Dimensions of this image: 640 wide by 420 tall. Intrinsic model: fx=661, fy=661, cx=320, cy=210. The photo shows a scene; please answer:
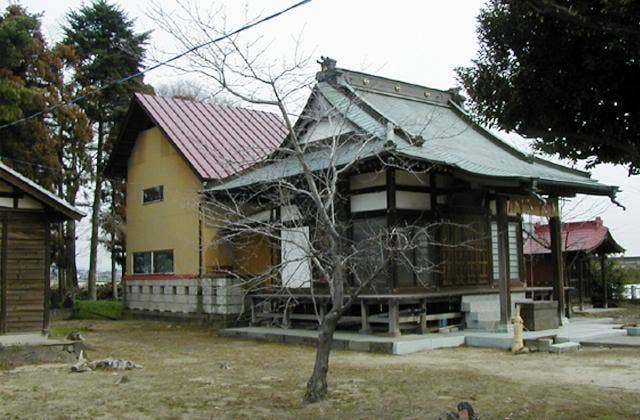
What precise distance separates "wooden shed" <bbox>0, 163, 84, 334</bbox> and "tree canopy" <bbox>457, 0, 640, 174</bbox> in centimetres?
995

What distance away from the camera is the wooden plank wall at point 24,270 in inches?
531

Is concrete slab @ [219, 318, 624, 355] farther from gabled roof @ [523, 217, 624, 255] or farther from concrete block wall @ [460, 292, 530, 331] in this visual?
gabled roof @ [523, 217, 624, 255]

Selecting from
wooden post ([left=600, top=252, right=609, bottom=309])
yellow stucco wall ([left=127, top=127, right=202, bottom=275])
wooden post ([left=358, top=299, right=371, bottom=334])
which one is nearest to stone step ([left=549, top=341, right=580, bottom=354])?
wooden post ([left=358, top=299, right=371, bottom=334])

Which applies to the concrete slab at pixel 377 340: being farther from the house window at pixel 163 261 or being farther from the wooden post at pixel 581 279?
the wooden post at pixel 581 279

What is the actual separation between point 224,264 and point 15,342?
26.4ft

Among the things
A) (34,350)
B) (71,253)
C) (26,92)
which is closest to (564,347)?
(34,350)

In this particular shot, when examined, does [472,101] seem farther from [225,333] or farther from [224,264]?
[224,264]

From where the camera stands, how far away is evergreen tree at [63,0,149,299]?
2630 centimetres

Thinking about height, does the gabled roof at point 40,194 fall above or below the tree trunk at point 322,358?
above

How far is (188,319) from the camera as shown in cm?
2058

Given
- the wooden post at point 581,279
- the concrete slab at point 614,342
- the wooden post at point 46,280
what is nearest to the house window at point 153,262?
the wooden post at point 46,280

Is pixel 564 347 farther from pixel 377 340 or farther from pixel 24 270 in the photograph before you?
pixel 24 270

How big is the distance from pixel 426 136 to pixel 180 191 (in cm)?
866

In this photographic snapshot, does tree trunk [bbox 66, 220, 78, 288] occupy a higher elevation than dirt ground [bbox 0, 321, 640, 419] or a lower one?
higher
